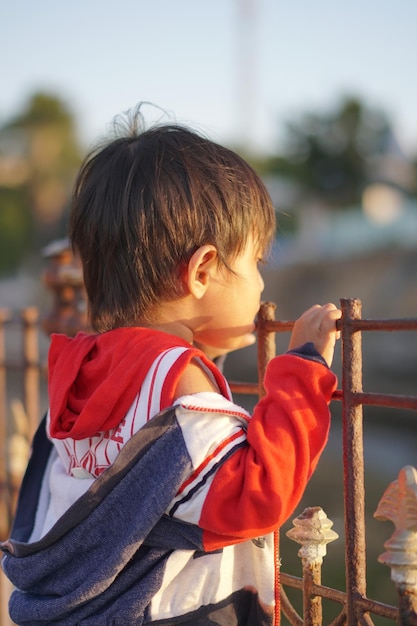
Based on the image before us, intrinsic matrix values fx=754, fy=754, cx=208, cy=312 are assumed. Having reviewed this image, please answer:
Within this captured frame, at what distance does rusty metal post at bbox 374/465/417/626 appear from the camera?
3.66 ft

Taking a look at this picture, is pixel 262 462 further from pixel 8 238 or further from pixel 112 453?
pixel 8 238

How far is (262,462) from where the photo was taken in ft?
3.74

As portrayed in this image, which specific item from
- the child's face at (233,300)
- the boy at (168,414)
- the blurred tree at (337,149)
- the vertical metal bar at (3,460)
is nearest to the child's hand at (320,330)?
the boy at (168,414)

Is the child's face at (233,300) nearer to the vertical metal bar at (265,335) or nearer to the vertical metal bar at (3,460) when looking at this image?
the vertical metal bar at (265,335)

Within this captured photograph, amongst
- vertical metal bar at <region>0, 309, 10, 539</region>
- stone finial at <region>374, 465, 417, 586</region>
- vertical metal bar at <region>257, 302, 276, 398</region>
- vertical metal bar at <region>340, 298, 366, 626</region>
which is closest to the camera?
stone finial at <region>374, 465, 417, 586</region>

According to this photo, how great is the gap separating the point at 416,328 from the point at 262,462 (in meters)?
0.31

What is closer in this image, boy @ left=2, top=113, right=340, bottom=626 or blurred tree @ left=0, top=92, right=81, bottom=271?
boy @ left=2, top=113, right=340, bottom=626

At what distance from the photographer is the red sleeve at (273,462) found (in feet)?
3.72

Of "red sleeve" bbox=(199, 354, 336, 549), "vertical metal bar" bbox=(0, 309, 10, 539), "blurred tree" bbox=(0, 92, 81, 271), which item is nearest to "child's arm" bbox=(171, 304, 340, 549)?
"red sleeve" bbox=(199, 354, 336, 549)

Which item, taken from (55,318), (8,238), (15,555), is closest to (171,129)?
(15,555)

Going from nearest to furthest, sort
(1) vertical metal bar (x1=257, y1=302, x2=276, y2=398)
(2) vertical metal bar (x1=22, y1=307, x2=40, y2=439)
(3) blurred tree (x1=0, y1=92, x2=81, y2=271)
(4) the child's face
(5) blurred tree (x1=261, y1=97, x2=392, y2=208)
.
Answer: (4) the child's face < (1) vertical metal bar (x1=257, y1=302, x2=276, y2=398) < (2) vertical metal bar (x1=22, y1=307, x2=40, y2=439) < (5) blurred tree (x1=261, y1=97, x2=392, y2=208) < (3) blurred tree (x1=0, y1=92, x2=81, y2=271)

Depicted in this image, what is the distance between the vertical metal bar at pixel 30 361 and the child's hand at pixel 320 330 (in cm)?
163

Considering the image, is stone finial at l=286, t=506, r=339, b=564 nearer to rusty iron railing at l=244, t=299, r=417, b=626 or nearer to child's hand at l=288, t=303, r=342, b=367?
rusty iron railing at l=244, t=299, r=417, b=626

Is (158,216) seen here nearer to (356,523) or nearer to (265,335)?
(265,335)
